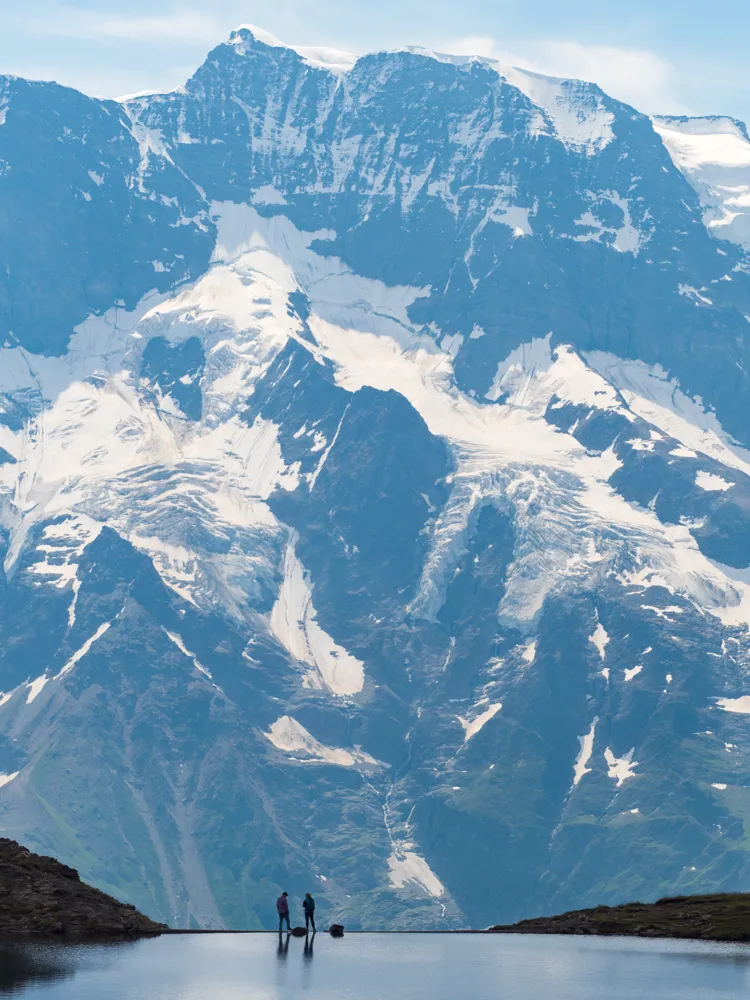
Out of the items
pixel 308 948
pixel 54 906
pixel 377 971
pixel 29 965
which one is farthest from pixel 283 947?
pixel 29 965

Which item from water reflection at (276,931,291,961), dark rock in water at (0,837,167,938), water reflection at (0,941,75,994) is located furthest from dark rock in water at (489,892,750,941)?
water reflection at (0,941,75,994)

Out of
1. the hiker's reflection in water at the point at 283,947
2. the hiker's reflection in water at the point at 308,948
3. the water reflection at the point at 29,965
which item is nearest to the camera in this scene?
the water reflection at the point at 29,965

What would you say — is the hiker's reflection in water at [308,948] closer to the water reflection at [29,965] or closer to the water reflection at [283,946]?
the water reflection at [283,946]

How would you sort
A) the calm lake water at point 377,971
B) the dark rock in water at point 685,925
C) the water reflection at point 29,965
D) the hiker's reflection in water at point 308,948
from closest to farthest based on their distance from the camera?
the water reflection at point 29,965, the calm lake water at point 377,971, the hiker's reflection in water at point 308,948, the dark rock in water at point 685,925

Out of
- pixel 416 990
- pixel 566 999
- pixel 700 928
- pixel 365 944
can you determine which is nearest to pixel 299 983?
pixel 416 990

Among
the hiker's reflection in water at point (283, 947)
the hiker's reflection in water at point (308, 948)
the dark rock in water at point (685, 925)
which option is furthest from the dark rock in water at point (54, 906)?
the dark rock in water at point (685, 925)

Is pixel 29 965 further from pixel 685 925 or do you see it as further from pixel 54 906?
pixel 685 925
